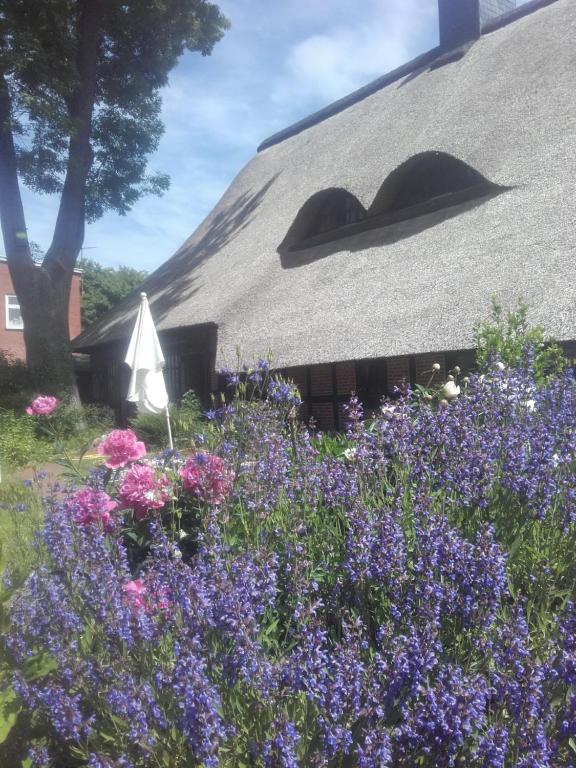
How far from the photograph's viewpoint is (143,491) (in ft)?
9.89

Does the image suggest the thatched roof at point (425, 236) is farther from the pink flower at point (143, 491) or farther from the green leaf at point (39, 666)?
the green leaf at point (39, 666)

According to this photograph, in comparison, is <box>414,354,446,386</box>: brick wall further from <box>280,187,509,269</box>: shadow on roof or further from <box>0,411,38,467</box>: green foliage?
<box>0,411,38,467</box>: green foliage

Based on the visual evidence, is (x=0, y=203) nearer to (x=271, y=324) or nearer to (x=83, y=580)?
(x=271, y=324)

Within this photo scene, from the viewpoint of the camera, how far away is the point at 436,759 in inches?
58.4

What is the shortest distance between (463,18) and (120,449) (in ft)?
40.4

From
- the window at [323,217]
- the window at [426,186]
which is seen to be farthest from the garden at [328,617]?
the window at [323,217]

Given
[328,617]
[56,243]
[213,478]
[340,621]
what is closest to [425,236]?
[213,478]

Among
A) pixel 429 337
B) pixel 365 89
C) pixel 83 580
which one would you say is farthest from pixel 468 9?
pixel 83 580

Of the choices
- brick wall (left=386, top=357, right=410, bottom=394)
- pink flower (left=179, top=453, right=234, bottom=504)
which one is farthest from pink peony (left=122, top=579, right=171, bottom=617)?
brick wall (left=386, top=357, right=410, bottom=394)

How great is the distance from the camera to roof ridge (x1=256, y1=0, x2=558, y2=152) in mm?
11602

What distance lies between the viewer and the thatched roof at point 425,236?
6.66 metres

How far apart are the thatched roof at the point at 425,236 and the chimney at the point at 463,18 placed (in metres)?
0.38

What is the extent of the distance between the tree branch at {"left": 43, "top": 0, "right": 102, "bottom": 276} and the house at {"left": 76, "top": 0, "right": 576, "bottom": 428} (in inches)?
76.7

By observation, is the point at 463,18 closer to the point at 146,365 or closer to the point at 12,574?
the point at 146,365
